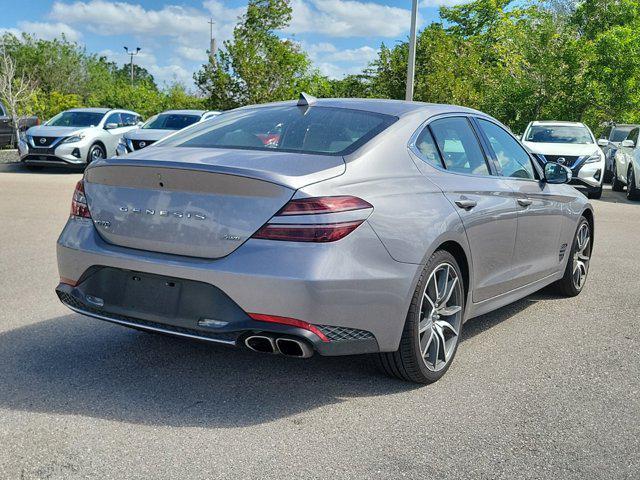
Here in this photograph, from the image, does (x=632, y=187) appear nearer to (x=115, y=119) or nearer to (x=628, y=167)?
(x=628, y=167)

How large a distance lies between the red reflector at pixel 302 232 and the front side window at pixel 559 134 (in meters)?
15.5

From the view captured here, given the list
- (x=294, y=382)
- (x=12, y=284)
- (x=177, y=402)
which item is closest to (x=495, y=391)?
(x=294, y=382)

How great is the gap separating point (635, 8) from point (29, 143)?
2391cm

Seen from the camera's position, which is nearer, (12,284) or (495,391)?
(495,391)

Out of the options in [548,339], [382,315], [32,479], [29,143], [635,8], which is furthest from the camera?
[635,8]

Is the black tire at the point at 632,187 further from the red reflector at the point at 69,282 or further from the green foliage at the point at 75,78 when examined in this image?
the green foliage at the point at 75,78

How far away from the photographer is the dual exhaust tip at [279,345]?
12.4 ft

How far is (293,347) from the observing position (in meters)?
3.81

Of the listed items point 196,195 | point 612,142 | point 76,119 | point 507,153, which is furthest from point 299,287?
point 612,142

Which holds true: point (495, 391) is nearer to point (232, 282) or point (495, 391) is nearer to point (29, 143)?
point (232, 282)

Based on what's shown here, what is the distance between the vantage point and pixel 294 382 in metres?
4.45

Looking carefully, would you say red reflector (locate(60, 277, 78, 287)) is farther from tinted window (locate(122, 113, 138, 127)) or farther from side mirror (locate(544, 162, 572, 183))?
tinted window (locate(122, 113, 138, 127))

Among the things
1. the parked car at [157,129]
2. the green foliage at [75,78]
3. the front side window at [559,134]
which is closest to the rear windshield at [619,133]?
the front side window at [559,134]

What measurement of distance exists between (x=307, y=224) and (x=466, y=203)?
1.32 meters
